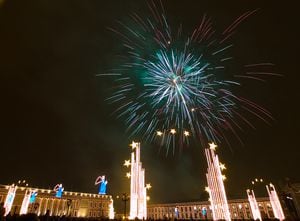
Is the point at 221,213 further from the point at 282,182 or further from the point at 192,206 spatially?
the point at 192,206

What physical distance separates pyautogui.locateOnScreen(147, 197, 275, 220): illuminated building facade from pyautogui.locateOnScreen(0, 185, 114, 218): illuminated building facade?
23.6 meters

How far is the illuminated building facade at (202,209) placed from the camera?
75438 millimetres

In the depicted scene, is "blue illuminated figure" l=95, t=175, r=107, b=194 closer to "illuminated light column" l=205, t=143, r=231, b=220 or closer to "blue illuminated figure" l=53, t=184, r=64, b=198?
"blue illuminated figure" l=53, t=184, r=64, b=198

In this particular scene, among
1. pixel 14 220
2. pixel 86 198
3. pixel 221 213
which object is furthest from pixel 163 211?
pixel 14 220

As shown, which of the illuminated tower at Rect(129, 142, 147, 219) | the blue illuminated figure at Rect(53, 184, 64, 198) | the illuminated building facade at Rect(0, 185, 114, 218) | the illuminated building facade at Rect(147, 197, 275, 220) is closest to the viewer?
the illuminated tower at Rect(129, 142, 147, 219)

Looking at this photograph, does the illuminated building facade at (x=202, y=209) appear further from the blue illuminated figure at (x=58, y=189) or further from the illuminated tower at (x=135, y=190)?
the illuminated tower at (x=135, y=190)

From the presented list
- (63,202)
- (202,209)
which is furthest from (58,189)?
(202,209)

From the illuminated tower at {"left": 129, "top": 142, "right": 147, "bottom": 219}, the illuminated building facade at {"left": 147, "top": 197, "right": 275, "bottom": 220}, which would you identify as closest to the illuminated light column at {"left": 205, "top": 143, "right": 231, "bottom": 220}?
the illuminated tower at {"left": 129, "top": 142, "right": 147, "bottom": 219}

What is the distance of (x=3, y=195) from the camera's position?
67.4m

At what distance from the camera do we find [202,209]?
294 ft

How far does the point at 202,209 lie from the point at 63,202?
2159 inches

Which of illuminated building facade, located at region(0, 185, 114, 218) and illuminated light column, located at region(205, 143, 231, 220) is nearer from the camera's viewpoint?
illuminated light column, located at region(205, 143, 231, 220)

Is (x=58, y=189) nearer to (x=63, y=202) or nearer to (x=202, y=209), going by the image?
(x=63, y=202)

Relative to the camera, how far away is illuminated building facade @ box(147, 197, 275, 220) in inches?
2970
